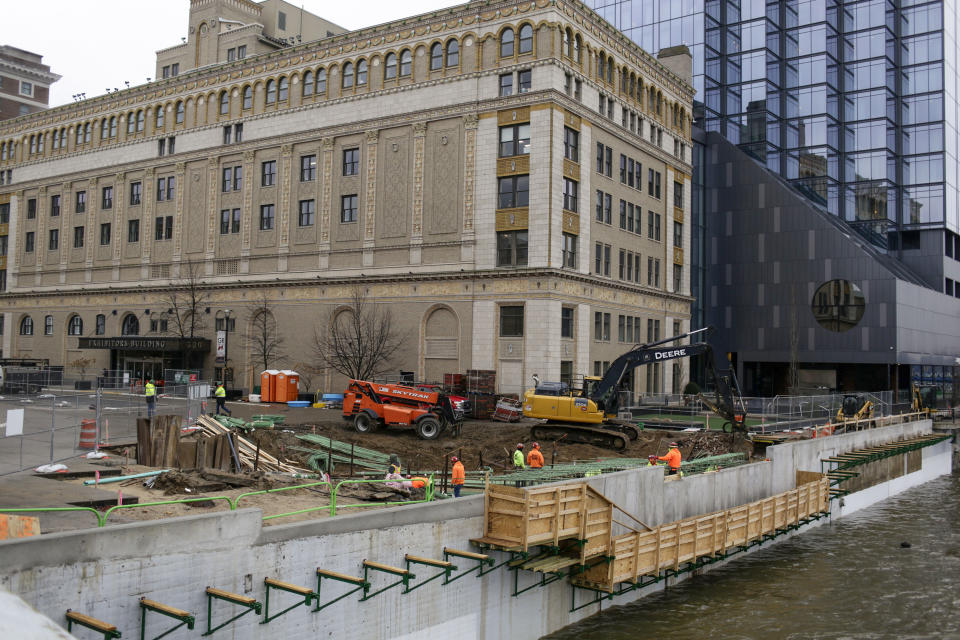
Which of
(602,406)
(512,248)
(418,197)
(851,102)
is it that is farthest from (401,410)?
(851,102)

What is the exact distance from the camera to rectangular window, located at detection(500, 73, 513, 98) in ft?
174

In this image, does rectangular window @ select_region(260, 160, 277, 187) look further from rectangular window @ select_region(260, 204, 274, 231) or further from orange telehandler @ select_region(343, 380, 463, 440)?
orange telehandler @ select_region(343, 380, 463, 440)

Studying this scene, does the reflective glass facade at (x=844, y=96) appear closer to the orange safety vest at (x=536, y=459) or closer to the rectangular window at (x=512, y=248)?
the rectangular window at (x=512, y=248)

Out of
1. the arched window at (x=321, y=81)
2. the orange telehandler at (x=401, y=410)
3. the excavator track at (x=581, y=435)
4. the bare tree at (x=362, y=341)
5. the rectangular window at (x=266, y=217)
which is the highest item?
the arched window at (x=321, y=81)

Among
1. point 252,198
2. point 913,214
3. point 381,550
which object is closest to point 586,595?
point 381,550

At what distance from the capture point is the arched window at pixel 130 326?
69875 millimetres

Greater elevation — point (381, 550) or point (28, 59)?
point (28, 59)

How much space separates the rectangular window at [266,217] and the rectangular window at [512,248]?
64.0 ft

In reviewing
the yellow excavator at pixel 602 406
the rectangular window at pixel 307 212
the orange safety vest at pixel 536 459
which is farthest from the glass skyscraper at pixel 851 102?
the orange safety vest at pixel 536 459

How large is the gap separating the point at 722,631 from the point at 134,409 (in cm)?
3009

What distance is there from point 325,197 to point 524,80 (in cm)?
1666

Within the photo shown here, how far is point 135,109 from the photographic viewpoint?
70.9 metres

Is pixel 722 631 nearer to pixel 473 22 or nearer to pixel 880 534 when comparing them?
pixel 880 534

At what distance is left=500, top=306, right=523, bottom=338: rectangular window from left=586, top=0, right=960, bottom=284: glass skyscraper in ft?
148
